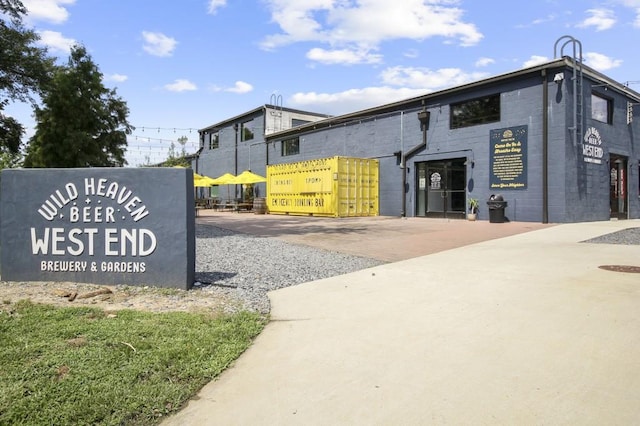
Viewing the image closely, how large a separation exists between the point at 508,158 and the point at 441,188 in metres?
3.69

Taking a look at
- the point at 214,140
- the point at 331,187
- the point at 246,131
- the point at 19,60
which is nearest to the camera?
the point at 19,60

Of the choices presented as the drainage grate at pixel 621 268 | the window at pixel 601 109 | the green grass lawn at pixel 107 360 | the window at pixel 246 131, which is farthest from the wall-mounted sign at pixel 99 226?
the window at pixel 246 131

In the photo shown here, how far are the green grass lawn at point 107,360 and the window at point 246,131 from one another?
100ft

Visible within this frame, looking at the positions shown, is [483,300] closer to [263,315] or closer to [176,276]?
[263,315]

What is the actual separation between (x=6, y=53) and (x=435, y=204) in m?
17.7

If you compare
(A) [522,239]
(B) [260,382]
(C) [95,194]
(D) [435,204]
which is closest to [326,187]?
(D) [435,204]

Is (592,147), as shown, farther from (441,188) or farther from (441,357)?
(441,357)

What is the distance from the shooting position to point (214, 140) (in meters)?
40.3

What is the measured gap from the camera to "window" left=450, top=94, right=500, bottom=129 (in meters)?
18.0

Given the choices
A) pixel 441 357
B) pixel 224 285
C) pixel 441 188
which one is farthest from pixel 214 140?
pixel 441 357

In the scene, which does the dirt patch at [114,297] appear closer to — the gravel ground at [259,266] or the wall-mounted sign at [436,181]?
the gravel ground at [259,266]

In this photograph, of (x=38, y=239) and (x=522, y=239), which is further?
(x=522, y=239)

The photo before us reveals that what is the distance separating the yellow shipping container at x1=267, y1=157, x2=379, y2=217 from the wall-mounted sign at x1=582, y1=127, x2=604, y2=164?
375 inches

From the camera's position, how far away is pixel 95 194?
6129 mm
